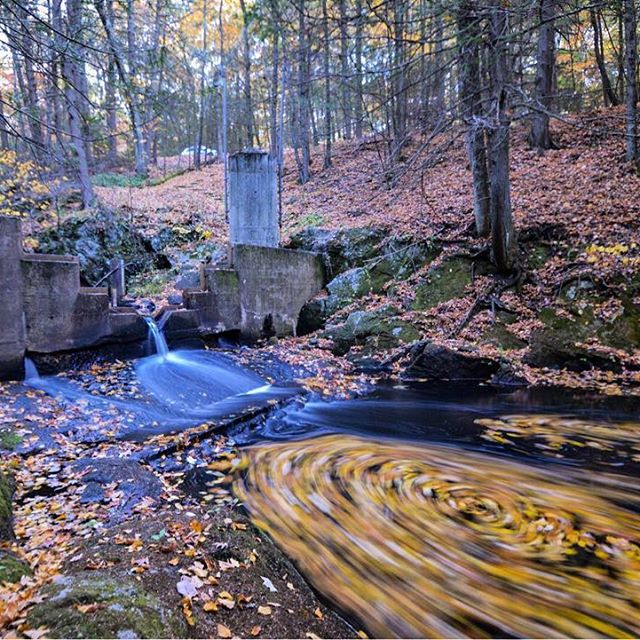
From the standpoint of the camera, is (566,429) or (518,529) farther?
(566,429)

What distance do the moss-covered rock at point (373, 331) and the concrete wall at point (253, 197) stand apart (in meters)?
3.19

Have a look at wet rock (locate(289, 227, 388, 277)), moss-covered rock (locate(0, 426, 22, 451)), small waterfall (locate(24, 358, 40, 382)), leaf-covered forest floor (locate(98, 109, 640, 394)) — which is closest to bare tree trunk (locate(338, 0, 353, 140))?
leaf-covered forest floor (locate(98, 109, 640, 394))

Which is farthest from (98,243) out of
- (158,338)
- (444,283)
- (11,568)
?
(11,568)

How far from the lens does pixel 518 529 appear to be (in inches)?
153

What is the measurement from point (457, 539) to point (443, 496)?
72 centimetres

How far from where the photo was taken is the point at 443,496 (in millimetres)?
4480

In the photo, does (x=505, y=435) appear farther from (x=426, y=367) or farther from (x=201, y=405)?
(x=201, y=405)

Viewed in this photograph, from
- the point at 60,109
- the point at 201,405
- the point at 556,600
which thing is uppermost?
the point at 60,109

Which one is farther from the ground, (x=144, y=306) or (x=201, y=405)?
(x=144, y=306)

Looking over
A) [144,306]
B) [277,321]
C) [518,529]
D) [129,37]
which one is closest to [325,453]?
[518,529]

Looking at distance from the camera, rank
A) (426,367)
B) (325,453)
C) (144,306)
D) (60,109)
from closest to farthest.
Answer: (325,453) → (426,367) → (144,306) → (60,109)

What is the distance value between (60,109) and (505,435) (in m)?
20.5

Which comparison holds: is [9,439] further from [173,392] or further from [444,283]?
[444,283]

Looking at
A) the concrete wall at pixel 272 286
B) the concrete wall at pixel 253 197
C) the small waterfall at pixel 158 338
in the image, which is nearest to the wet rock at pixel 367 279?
the concrete wall at pixel 272 286
